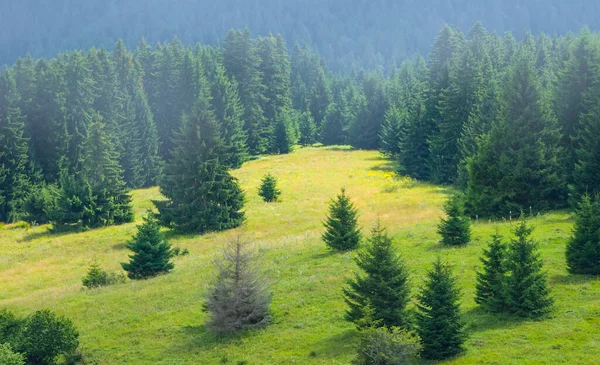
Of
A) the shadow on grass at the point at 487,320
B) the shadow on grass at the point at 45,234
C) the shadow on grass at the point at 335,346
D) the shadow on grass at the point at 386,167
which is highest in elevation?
the shadow on grass at the point at 386,167

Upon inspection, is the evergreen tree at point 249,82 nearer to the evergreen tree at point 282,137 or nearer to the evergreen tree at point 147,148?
the evergreen tree at point 282,137

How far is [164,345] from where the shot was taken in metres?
24.6

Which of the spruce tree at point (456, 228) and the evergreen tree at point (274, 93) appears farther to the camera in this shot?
the evergreen tree at point (274, 93)

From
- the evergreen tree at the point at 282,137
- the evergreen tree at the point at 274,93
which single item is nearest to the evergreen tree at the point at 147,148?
the evergreen tree at the point at 282,137

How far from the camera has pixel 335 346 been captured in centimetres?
2241

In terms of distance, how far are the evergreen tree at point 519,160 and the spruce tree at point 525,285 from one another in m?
21.3

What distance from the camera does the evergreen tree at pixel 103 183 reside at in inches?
2266

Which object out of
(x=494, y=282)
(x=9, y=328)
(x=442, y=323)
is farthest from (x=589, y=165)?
(x=9, y=328)

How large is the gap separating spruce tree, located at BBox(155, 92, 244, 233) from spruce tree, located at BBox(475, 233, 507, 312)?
30423 millimetres

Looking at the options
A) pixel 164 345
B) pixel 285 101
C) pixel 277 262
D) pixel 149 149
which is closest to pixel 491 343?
pixel 164 345

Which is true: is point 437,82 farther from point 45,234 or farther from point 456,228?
point 45,234

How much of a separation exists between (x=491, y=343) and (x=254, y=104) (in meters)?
84.4

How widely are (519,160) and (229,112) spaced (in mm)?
56868

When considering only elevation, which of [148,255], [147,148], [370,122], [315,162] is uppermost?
[370,122]
